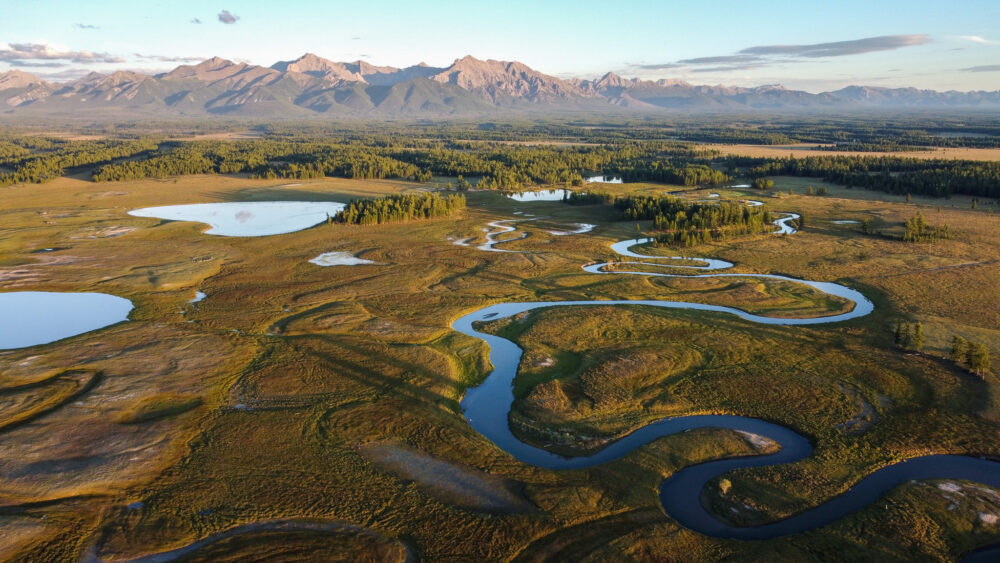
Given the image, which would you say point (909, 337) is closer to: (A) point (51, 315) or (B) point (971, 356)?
(B) point (971, 356)

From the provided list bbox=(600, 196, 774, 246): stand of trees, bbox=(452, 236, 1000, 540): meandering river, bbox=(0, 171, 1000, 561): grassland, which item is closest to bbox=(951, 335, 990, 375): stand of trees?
bbox=(0, 171, 1000, 561): grassland

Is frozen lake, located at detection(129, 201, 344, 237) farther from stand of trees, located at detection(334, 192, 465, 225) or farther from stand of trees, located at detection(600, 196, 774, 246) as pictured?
stand of trees, located at detection(600, 196, 774, 246)

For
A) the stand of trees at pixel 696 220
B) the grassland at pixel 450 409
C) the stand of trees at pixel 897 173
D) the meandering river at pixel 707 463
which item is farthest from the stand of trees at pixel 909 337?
the stand of trees at pixel 897 173

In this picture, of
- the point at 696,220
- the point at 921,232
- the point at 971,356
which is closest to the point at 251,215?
the point at 696,220

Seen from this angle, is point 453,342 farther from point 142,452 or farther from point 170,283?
point 170,283

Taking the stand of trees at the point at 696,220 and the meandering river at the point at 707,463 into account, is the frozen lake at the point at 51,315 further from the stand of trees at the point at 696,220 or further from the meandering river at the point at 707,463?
the stand of trees at the point at 696,220

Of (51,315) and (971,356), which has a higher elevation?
(971,356)
